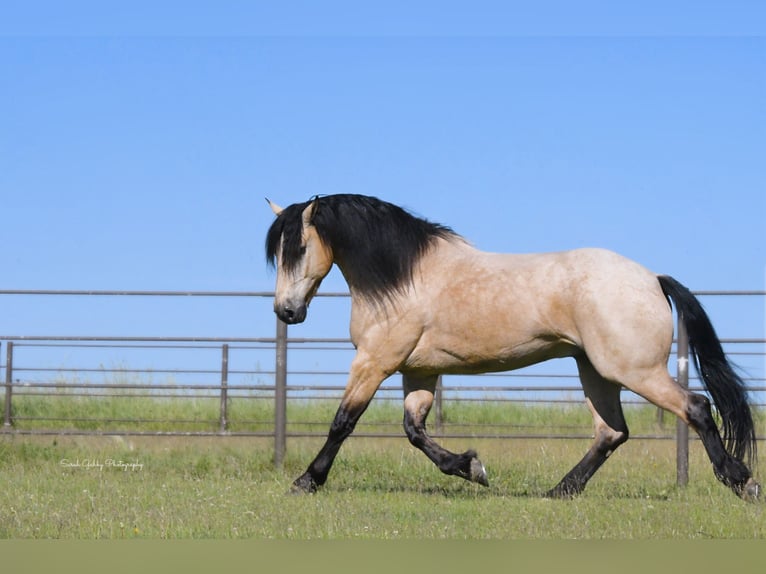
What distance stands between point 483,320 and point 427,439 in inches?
35.5

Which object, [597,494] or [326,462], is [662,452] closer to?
[597,494]

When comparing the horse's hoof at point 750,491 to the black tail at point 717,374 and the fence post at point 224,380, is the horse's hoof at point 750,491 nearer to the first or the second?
the black tail at point 717,374

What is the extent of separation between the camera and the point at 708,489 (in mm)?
7629

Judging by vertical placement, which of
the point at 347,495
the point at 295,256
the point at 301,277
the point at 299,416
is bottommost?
the point at 299,416

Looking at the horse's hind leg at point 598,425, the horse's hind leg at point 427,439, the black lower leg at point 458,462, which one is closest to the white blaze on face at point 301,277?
the horse's hind leg at point 427,439

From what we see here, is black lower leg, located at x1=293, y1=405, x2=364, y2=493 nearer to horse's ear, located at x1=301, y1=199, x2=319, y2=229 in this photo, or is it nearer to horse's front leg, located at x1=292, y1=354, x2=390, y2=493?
horse's front leg, located at x1=292, y1=354, x2=390, y2=493

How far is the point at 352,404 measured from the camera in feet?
22.4

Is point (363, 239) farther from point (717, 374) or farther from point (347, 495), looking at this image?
point (717, 374)

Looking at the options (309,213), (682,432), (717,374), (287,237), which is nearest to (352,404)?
(287,237)

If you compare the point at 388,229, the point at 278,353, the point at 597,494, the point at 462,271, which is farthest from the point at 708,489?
the point at 278,353

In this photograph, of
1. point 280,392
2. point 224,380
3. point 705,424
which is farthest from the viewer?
point 224,380

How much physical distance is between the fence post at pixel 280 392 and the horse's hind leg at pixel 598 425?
3.19 meters

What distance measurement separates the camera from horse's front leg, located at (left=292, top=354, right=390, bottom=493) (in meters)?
6.83

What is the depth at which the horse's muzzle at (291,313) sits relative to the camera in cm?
697
